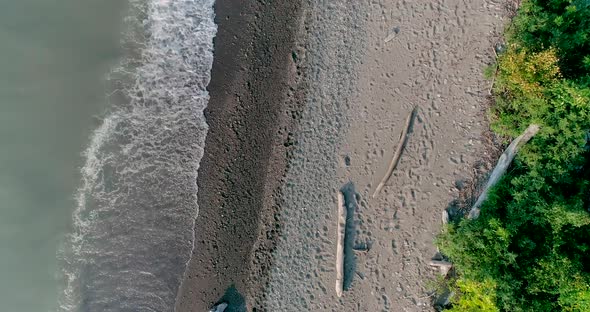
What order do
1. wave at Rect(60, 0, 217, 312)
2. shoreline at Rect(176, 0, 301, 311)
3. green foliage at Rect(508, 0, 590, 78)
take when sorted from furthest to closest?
wave at Rect(60, 0, 217, 312) < shoreline at Rect(176, 0, 301, 311) < green foliage at Rect(508, 0, 590, 78)

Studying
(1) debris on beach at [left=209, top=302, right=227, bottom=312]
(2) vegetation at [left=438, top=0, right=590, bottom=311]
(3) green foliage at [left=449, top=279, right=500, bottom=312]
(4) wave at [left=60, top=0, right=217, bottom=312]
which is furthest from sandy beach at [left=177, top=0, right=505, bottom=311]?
(2) vegetation at [left=438, top=0, right=590, bottom=311]

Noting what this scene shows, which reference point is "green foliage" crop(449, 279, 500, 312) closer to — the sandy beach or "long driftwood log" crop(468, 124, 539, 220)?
the sandy beach

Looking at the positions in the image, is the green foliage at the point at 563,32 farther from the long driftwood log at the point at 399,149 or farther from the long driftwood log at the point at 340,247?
the long driftwood log at the point at 340,247

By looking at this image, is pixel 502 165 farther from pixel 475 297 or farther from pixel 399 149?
pixel 475 297

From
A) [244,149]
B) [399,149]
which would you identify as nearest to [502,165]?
[399,149]

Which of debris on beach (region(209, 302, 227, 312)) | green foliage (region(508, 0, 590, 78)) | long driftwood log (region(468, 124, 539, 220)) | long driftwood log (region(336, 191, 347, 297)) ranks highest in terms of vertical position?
green foliage (region(508, 0, 590, 78))

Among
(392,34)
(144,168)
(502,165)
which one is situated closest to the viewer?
(502,165)

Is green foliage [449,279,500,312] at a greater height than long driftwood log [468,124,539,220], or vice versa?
long driftwood log [468,124,539,220]
